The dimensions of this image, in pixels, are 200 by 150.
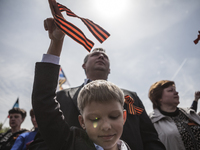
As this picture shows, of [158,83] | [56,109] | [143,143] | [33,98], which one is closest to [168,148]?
[143,143]

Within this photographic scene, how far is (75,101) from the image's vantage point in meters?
1.78

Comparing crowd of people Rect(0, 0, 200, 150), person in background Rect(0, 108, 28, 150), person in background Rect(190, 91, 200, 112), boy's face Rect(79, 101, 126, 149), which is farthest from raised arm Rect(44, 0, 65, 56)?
person in background Rect(190, 91, 200, 112)

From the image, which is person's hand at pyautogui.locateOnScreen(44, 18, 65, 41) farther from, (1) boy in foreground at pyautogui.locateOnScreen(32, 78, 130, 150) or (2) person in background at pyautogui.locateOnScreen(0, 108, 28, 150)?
(2) person in background at pyautogui.locateOnScreen(0, 108, 28, 150)

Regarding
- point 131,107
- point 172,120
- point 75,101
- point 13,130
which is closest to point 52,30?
point 75,101

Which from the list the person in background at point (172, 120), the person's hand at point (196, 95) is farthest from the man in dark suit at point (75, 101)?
the person's hand at point (196, 95)

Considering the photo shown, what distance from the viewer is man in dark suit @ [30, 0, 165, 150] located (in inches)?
48.9

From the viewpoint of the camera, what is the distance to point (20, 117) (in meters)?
4.78

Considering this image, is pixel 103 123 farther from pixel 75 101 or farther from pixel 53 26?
pixel 53 26

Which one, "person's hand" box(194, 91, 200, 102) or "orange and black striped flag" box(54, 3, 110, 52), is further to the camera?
"person's hand" box(194, 91, 200, 102)

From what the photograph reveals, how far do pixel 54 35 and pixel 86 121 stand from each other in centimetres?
80

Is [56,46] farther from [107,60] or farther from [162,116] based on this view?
[162,116]

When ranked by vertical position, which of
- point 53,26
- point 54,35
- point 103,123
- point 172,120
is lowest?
point 103,123

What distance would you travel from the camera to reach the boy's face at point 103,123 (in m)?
1.12

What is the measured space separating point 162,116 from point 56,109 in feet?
8.81
